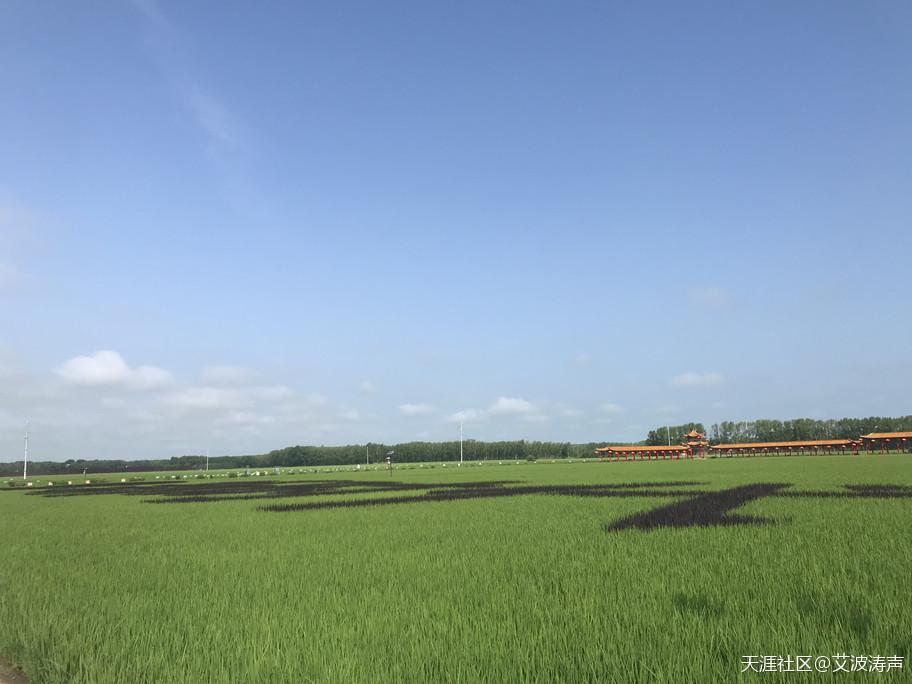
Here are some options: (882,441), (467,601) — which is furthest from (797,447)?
(467,601)

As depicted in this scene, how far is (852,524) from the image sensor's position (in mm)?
14305

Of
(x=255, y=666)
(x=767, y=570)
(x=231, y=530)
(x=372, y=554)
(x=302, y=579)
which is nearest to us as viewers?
(x=255, y=666)

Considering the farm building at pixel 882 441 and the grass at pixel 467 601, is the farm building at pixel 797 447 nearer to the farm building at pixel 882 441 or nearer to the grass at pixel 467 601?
the farm building at pixel 882 441

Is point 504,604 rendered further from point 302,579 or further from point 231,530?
point 231,530

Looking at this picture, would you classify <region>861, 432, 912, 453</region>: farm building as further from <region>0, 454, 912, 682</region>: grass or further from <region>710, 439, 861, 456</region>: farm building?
<region>0, 454, 912, 682</region>: grass

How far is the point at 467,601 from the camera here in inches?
308

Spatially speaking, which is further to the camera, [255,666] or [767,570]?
[767,570]

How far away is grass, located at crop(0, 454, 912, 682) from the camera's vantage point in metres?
5.55

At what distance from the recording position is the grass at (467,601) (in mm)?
5547

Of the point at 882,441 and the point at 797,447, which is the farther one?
the point at 797,447

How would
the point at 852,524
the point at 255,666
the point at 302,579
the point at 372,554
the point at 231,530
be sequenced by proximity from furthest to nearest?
the point at 231,530 → the point at 852,524 → the point at 372,554 → the point at 302,579 → the point at 255,666

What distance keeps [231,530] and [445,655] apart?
14130mm

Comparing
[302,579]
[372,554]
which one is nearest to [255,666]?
[302,579]

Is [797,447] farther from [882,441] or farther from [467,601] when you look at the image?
[467,601]
